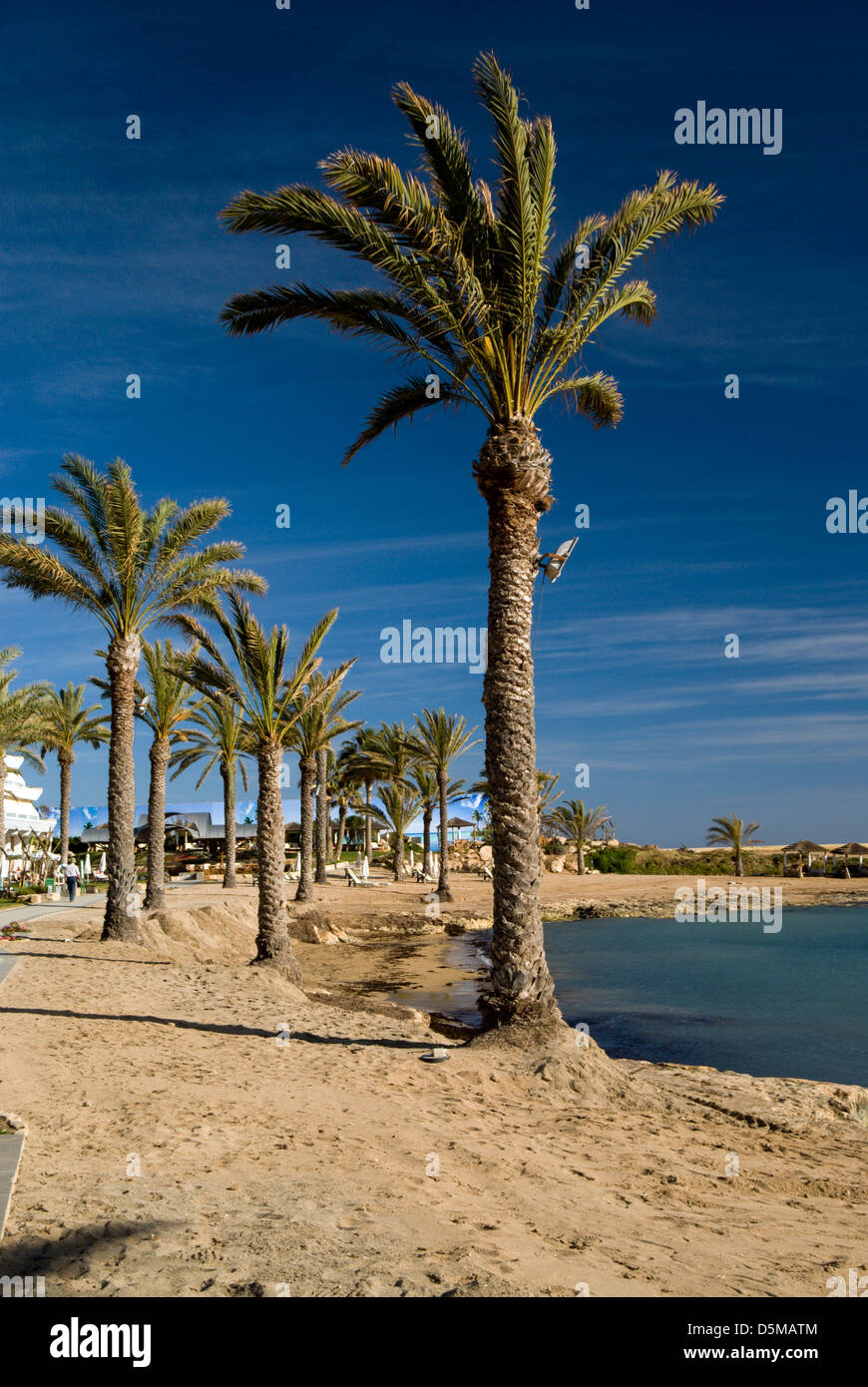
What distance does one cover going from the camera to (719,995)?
21.6 m

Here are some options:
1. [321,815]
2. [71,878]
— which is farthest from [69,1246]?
[321,815]

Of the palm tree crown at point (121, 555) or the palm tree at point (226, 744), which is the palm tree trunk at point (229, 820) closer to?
the palm tree at point (226, 744)

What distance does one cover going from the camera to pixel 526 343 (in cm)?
1077

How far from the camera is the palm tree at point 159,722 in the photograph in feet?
81.1

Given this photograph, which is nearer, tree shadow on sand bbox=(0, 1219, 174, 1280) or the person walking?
tree shadow on sand bbox=(0, 1219, 174, 1280)

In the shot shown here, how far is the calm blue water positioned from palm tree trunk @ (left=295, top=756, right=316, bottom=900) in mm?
6714

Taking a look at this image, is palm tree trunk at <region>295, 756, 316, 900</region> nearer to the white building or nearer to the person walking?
the person walking

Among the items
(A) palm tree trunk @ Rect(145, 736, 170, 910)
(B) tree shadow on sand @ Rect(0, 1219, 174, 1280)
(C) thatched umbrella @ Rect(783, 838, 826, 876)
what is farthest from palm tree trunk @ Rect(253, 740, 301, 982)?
(C) thatched umbrella @ Rect(783, 838, 826, 876)

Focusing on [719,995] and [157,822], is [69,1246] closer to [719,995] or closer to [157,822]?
[719,995]

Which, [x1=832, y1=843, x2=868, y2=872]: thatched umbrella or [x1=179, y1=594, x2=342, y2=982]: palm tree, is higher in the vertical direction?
[x1=179, y1=594, x2=342, y2=982]: palm tree

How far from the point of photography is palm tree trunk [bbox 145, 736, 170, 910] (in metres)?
24.3
